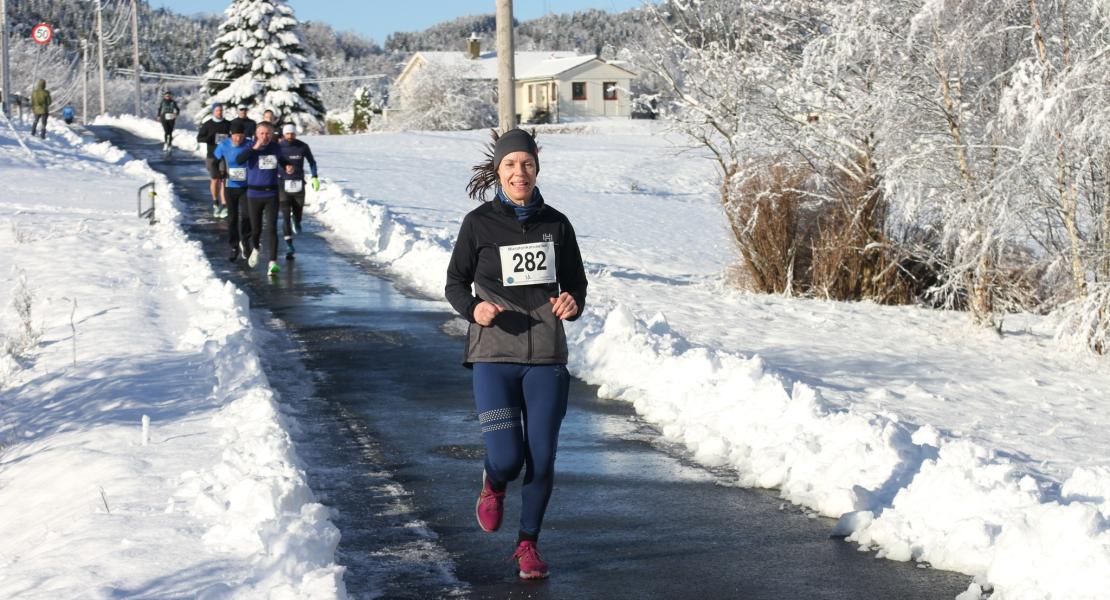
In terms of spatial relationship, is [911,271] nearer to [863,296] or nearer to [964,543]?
[863,296]

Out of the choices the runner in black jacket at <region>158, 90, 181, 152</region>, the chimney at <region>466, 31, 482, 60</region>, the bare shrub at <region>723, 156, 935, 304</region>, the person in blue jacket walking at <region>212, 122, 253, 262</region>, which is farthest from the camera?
the chimney at <region>466, 31, 482, 60</region>

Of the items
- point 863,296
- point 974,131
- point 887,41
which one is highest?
point 887,41

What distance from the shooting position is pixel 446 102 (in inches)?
3278

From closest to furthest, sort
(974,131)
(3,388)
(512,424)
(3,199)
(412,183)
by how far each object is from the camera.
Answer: (512,424)
(3,388)
(974,131)
(3,199)
(412,183)

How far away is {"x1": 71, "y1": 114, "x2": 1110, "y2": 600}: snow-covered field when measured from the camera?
578cm

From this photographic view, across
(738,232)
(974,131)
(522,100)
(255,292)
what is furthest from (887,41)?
(522,100)

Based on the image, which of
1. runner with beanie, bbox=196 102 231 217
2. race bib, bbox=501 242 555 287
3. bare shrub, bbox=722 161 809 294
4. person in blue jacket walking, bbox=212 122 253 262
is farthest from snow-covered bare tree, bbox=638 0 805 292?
race bib, bbox=501 242 555 287

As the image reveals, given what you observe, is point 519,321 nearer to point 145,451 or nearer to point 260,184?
point 145,451

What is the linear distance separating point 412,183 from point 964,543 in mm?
31071

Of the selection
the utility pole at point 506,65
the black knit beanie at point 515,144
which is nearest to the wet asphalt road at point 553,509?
the black knit beanie at point 515,144

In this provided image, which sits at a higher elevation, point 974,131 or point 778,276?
point 974,131

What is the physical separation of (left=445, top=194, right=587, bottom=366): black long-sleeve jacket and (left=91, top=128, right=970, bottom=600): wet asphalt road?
3.13 feet

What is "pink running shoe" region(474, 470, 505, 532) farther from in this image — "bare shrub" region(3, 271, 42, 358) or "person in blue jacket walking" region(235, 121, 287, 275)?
"person in blue jacket walking" region(235, 121, 287, 275)

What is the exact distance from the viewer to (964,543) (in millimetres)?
5766
